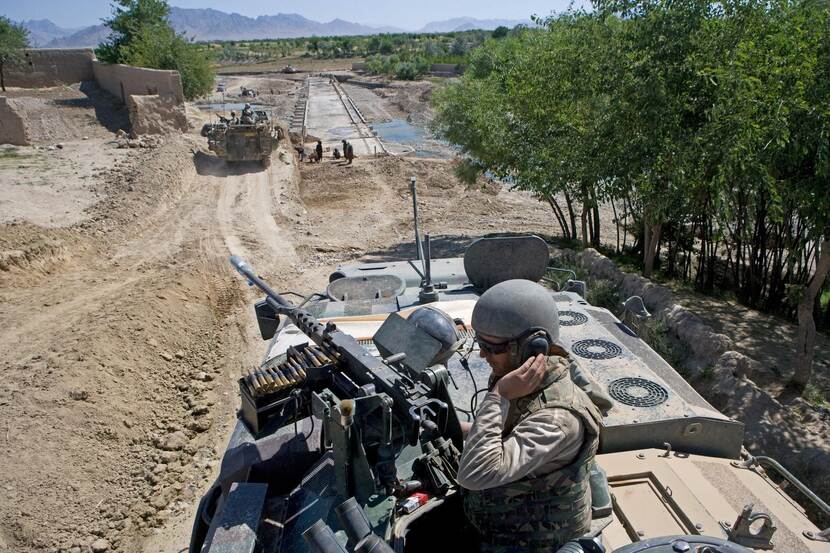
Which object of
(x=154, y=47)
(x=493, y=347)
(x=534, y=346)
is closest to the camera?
(x=534, y=346)

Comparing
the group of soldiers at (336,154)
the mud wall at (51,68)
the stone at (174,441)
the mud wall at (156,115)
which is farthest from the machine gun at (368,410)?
the mud wall at (51,68)

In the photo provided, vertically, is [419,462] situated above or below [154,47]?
below

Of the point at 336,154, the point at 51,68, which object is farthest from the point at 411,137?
the point at 51,68

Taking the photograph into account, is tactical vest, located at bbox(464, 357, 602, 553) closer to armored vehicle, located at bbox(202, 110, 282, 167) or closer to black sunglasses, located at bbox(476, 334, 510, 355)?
black sunglasses, located at bbox(476, 334, 510, 355)

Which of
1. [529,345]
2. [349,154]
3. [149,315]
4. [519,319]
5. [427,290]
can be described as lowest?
[149,315]

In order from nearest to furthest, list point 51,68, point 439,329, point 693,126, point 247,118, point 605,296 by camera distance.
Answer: point 439,329
point 693,126
point 605,296
point 247,118
point 51,68

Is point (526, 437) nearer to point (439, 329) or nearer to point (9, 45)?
point (439, 329)

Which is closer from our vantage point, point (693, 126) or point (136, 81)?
point (693, 126)

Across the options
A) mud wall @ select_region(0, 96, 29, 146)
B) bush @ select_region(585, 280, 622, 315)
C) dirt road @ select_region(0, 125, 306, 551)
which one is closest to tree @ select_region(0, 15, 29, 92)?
mud wall @ select_region(0, 96, 29, 146)

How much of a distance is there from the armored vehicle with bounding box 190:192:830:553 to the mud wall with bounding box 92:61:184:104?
2328cm

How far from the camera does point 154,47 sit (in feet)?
106

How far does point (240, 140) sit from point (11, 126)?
25.1 ft

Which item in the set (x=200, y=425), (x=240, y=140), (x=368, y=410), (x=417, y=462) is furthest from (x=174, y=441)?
(x=240, y=140)

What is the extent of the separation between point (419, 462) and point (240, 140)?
21455 mm
